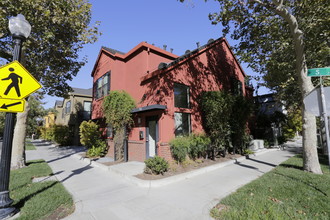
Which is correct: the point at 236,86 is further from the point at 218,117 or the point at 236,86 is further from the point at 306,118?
the point at 306,118

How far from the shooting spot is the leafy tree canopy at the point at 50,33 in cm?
783

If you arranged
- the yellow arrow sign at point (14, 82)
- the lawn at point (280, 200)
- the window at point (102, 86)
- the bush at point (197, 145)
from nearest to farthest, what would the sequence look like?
1. the lawn at point (280, 200)
2. the yellow arrow sign at point (14, 82)
3. the bush at point (197, 145)
4. the window at point (102, 86)

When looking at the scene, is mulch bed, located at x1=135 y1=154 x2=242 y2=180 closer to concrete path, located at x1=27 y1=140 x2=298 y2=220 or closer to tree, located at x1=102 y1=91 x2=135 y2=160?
concrete path, located at x1=27 y1=140 x2=298 y2=220

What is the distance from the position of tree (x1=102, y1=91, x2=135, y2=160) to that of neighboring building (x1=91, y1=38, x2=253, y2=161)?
48 cm

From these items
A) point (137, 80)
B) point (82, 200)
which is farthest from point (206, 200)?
point (137, 80)

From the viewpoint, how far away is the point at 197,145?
814cm

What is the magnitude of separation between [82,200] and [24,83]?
135 inches

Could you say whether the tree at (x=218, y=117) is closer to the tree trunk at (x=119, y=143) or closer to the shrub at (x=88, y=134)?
the tree trunk at (x=119, y=143)

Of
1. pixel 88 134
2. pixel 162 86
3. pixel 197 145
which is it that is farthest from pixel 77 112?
pixel 197 145

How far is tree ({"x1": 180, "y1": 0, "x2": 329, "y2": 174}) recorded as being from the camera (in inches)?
255

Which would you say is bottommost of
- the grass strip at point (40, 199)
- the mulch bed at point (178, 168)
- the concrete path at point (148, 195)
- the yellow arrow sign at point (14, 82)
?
the concrete path at point (148, 195)

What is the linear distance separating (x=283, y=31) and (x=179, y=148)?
8247 mm

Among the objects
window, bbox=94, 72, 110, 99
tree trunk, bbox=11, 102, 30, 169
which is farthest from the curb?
window, bbox=94, 72, 110, 99

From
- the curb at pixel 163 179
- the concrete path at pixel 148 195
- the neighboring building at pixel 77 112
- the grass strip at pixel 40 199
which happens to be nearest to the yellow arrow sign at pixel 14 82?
the grass strip at pixel 40 199
